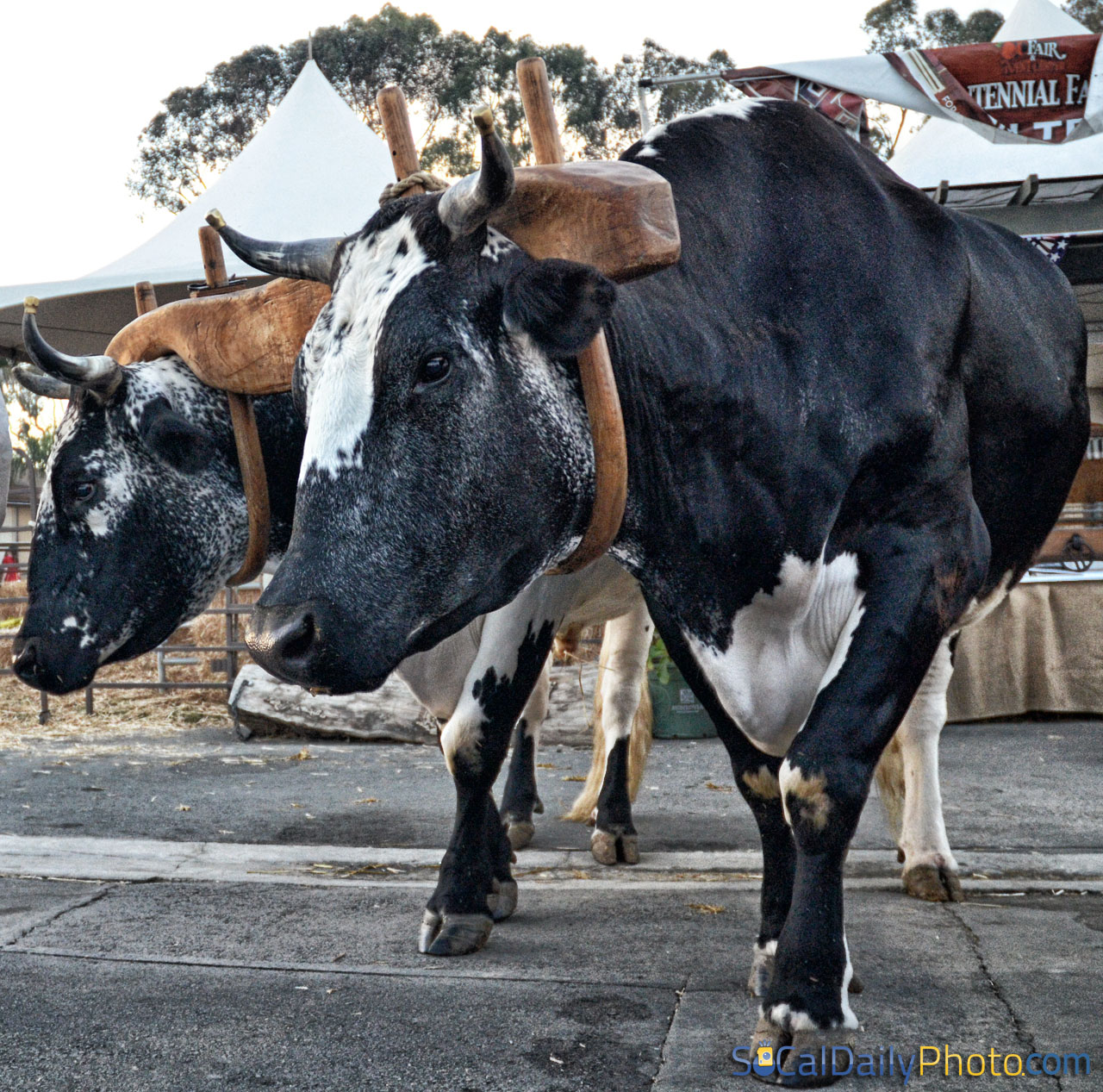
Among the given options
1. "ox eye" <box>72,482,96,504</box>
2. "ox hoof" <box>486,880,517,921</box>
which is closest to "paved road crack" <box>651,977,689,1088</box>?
"ox hoof" <box>486,880,517,921</box>

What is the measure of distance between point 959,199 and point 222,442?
17.2ft

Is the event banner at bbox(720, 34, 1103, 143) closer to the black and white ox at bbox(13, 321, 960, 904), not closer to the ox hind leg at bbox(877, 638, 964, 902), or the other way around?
the ox hind leg at bbox(877, 638, 964, 902)

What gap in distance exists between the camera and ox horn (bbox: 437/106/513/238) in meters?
1.69

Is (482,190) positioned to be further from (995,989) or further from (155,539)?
(995,989)

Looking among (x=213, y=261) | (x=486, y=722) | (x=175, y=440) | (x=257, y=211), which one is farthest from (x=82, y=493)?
(x=257, y=211)

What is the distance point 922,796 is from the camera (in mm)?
3357

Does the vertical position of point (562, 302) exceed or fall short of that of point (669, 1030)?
it exceeds it

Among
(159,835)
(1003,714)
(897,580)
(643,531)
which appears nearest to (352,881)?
(159,835)

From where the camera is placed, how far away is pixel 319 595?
1738mm

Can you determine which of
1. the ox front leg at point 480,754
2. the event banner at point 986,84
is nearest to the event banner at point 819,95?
the event banner at point 986,84

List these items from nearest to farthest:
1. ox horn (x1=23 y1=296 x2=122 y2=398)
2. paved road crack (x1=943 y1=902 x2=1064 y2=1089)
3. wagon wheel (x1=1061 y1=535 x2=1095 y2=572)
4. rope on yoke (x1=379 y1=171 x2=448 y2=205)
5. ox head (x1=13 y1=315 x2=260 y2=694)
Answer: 1. paved road crack (x1=943 y1=902 x2=1064 y2=1089)
2. rope on yoke (x1=379 y1=171 x2=448 y2=205)
3. ox horn (x1=23 y1=296 x2=122 y2=398)
4. ox head (x1=13 y1=315 x2=260 y2=694)
5. wagon wheel (x1=1061 y1=535 x2=1095 y2=572)

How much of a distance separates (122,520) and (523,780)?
1870mm

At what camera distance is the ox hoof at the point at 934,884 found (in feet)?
10.5

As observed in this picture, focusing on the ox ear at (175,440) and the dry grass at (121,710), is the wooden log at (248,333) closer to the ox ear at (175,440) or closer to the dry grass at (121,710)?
the ox ear at (175,440)
